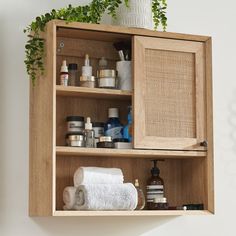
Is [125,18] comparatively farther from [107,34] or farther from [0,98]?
[0,98]

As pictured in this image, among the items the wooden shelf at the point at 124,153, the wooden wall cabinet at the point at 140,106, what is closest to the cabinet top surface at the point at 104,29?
the wooden wall cabinet at the point at 140,106

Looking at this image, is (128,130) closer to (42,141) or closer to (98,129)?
(98,129)

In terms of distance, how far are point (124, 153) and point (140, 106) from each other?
186 mm

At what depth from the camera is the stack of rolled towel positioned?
2379 mm

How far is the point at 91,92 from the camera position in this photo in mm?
2479

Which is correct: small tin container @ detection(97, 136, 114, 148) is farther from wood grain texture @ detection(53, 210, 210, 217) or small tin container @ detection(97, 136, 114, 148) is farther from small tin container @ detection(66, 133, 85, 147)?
wood grain texture @ detection(53, 210, 210, 217)

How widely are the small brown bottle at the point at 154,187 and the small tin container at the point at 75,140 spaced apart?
1.16 feet

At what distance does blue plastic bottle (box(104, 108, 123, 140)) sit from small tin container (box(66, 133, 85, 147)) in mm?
133

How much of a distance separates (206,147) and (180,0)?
73cm

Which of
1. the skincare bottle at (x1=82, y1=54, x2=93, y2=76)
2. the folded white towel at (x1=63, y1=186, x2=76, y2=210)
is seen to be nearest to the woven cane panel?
the skincare bottle at (x1=82, y1=54, x2=93, y2=76)

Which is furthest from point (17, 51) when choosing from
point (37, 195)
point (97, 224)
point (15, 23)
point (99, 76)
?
point (97, 224)

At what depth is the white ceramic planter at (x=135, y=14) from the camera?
256cm

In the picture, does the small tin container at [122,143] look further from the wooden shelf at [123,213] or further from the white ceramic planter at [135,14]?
the white ceramic planter at [135,14]

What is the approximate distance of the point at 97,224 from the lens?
105 inches
